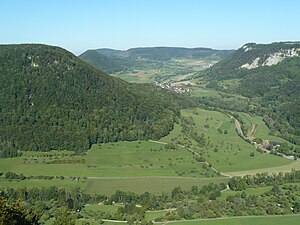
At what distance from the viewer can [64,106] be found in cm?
10881

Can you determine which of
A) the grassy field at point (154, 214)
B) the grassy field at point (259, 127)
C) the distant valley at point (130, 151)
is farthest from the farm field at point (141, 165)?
the grassy field at point (259, 127)

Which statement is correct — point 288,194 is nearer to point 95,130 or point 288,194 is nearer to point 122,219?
point 122,219

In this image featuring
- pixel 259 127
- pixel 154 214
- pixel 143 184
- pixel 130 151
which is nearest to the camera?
pixel 154 214

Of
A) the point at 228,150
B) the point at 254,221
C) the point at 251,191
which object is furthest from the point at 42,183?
the point at 228,150

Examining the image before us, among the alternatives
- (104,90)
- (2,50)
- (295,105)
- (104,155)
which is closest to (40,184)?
(104,155)

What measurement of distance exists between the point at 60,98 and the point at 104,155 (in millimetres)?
27782

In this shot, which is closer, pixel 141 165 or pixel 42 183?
pixel 42 183

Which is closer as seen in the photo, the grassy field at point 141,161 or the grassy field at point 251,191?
the grassy field at point 251,191

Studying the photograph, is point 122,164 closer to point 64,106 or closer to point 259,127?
point 64,106

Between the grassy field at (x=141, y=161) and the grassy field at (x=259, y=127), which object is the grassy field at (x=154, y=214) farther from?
the grassy field at (x=259, y=127)

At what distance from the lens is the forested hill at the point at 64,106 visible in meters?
98.1

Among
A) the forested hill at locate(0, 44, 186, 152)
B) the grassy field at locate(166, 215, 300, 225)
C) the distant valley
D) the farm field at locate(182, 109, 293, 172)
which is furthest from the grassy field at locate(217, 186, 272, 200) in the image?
the forested hill at locate(0, 44, 186, 152)

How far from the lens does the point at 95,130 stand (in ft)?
336

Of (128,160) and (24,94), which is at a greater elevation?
(24,94)
